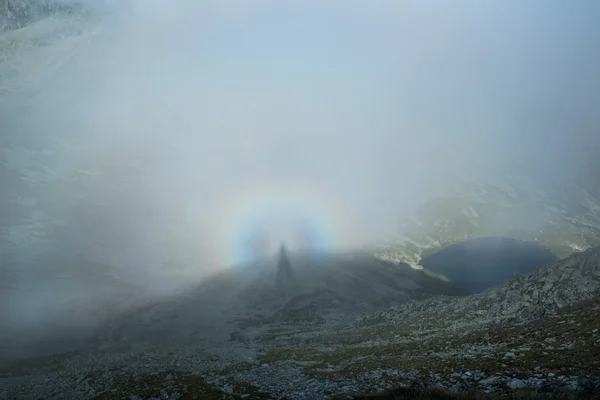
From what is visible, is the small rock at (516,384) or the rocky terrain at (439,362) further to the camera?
the rocky terrain at (439,362)

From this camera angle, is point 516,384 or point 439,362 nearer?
point 516,384

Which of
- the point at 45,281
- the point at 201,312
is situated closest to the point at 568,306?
the point at 201,312

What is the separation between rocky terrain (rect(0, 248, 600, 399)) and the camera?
25125mm

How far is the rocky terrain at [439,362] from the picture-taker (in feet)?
82.4

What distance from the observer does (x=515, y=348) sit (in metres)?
33.1

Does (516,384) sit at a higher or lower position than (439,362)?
higher

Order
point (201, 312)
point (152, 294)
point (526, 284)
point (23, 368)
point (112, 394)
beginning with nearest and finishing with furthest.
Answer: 1. point (112, 394)
2. point (526, 284)
3. point (23, 368)
4. point (201, 312)
5. point (152, 294)

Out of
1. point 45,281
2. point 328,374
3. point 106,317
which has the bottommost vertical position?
point 328,374

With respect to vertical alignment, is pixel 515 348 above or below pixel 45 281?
below

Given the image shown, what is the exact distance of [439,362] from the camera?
35375mm

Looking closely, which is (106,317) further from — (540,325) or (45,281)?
(540,325)

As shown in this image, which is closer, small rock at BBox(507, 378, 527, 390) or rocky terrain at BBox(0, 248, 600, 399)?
small rock at BBox(507, 378, 527, 390)

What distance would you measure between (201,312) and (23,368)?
78130 millimetres

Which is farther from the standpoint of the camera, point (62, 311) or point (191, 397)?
point (62, 311)
